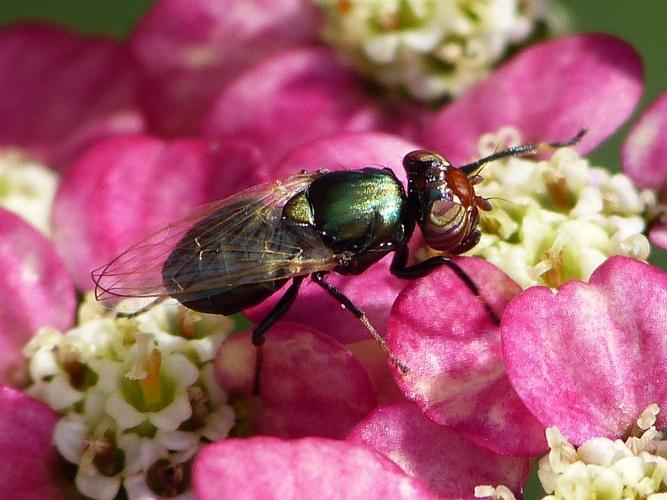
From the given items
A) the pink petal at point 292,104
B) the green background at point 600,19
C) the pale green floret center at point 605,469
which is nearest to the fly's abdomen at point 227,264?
the pale green floret center at point 605,469

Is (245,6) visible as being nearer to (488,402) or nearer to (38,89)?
(38,89)

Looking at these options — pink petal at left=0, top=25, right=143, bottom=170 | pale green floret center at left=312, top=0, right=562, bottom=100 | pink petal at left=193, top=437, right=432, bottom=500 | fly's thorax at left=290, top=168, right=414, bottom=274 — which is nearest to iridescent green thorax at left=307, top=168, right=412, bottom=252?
fly's thorax at left=290, top=168, right=414, bottom=274

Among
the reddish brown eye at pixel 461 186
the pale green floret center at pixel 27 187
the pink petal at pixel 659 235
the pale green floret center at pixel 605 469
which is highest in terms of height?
the reddish brown eye at pixel 461 186

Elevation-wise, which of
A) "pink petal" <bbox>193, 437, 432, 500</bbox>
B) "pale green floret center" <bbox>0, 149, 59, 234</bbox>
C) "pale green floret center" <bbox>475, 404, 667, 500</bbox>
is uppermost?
"pink petal" <bbox>193, 437, 432, 500</bbox>

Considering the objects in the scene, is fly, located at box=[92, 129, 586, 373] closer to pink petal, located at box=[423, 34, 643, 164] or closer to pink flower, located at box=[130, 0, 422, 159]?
pink petal, located at box=[423, 34, 643, 164]

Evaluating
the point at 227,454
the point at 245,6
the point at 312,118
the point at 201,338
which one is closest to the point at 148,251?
the point at 201,338

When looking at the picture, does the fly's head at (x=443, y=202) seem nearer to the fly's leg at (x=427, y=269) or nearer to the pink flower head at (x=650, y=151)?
the fly's leg at (x=427, y=269)
